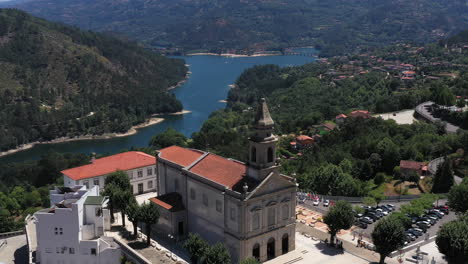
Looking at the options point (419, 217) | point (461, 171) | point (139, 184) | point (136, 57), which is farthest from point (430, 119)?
point (136, 57)

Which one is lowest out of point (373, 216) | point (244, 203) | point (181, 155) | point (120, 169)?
point (373, 216)

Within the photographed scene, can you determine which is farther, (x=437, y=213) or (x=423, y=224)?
(x=437, y=213)

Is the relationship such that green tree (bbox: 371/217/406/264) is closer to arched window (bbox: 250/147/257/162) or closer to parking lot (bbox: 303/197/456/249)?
parking lot (bbox: 303/197/456/249)

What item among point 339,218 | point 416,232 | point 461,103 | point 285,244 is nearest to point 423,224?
point 416,232

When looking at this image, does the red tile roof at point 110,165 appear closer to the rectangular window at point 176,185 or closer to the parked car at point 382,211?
the rectangular window at point 176,185

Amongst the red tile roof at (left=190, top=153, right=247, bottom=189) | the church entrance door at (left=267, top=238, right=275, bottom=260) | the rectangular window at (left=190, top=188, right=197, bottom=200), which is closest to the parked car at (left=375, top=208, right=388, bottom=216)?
the church entrance door at (left=267, top=238, right=275, bottom=260)

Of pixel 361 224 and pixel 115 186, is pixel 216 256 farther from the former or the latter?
pixel 361 224

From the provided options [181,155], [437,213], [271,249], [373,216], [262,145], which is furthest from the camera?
[181,155]
